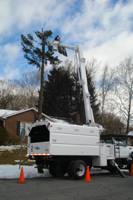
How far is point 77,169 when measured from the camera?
665 inches

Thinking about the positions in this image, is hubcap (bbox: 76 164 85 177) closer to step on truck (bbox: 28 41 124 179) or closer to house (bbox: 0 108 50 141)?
step on truck (bbox: 28 41 124 179)

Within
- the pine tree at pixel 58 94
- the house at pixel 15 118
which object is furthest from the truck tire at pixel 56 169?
the pine tree at pixel 58 94

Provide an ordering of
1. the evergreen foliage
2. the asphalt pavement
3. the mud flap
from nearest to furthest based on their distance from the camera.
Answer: the asphalt pavement → the mud flap → the evergreen foliage

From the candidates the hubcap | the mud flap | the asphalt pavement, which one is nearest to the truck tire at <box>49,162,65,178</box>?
the hubcap

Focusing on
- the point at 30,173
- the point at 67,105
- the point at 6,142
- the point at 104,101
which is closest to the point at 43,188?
the point at 30,173

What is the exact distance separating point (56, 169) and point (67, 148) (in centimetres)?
159

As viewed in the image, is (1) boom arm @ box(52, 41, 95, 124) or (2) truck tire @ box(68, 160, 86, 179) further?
(1) boom arm @ box(52, 41, 95, 124)

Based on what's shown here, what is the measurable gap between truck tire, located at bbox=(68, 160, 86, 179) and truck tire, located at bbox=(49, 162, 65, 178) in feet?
2.43

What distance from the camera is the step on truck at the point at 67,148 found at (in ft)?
53.4

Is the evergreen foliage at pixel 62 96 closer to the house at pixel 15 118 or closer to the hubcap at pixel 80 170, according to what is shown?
the house at pixel 15 118

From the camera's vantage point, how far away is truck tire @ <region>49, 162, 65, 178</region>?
56.5 feet

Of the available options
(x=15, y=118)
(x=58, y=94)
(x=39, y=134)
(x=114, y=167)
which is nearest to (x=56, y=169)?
(x=39, y=134)

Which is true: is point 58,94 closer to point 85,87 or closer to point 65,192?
point 85,87

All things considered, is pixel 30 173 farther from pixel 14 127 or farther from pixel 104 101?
pixel 104 101
